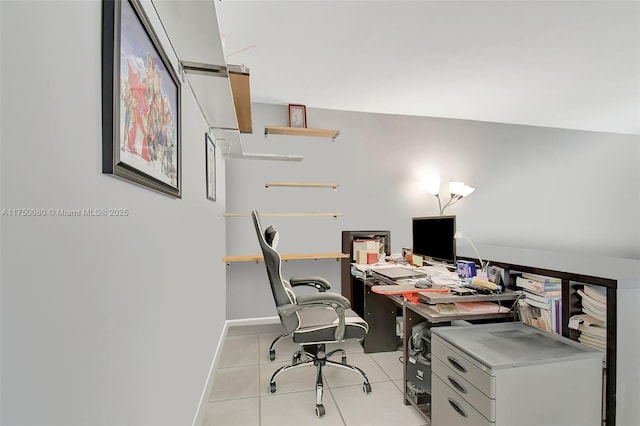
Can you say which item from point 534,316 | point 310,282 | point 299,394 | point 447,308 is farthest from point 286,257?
point 534,316

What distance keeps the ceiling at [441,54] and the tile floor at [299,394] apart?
8.46ft

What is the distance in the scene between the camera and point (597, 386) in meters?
1.28

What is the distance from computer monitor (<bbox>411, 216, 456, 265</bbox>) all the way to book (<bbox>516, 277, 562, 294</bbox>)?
391 mm

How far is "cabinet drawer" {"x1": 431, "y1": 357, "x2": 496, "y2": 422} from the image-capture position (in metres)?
1.22

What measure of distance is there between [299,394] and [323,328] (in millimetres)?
562

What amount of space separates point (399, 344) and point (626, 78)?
3.53 meters

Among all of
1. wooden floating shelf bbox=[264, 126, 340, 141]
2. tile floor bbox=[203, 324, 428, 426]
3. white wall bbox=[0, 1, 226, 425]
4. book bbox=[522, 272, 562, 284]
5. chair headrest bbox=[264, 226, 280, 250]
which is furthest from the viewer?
wooden floating shelf bbox=[264, 126, 340, 141]

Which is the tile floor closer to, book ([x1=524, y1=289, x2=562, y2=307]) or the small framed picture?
book ([x1=524, y1=289, x2=562, y2=307])

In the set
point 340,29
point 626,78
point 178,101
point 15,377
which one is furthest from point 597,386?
point 626,78

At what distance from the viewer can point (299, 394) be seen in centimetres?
204

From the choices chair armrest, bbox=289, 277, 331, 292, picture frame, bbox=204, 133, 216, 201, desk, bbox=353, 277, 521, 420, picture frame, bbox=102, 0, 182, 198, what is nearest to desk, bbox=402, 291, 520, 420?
desk, bbox=353, 277, 521, 420

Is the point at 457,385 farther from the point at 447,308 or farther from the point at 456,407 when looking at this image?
the point at 447,308

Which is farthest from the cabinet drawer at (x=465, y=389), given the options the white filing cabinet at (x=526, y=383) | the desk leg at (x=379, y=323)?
the desk leg at (x=379, y=323)

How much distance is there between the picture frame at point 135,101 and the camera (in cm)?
71
